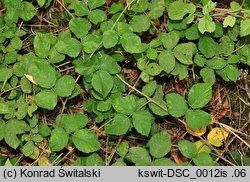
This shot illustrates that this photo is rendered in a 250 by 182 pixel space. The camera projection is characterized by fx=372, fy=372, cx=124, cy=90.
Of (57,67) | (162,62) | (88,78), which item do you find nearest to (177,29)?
(162,62)

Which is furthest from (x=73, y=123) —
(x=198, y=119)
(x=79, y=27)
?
Answer: (x=198, y=119)

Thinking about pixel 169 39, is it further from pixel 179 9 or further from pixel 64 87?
pixel 64 87

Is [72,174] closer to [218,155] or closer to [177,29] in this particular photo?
[218,155]

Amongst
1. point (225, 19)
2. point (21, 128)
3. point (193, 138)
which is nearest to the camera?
point (225, 19)

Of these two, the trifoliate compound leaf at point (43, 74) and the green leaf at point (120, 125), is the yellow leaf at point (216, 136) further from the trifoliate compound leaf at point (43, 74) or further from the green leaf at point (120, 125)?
the trifoliate compound leaf at point (43, 74)

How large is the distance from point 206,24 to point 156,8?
0.87 ft

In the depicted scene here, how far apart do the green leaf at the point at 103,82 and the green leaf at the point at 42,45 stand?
28 cm

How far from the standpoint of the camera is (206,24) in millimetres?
1591

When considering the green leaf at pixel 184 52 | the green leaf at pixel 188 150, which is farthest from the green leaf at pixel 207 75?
the green leaf at pixel 188 150

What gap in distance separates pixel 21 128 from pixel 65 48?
442 mm

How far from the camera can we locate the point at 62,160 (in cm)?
190

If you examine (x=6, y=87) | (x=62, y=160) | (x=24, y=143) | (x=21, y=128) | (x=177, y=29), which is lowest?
(x=62, y=160)

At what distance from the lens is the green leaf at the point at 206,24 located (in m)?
1.59

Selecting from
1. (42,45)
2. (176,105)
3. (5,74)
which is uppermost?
(42,45)
